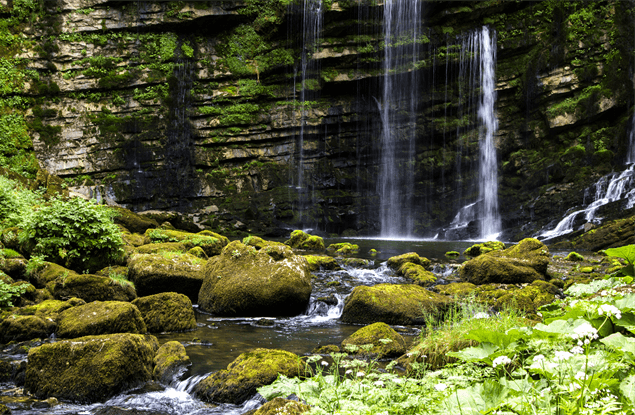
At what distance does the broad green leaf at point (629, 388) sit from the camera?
185 centimetres

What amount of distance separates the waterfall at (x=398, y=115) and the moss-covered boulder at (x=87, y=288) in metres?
22.3

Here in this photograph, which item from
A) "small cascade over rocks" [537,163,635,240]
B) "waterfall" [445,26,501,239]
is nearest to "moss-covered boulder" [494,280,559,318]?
"small cascade over rocks" [537,163,635,240]

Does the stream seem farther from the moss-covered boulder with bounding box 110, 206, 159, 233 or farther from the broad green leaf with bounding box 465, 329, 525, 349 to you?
the moss-covered boulder with bounding box 110, 206, 159, 233

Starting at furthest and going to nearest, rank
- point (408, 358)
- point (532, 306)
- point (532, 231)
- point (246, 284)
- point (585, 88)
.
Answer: point (585, 88) < point (532, 231) < point (246, 284) < point (532, 306) < point (408, 358)

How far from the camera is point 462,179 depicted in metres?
28.9

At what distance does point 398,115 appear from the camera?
97.2ft

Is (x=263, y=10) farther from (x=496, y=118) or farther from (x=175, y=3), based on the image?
(x=496, y=118)

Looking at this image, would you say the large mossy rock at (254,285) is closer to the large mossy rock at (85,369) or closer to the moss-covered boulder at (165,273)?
the moss-covered boulder at (165,273)

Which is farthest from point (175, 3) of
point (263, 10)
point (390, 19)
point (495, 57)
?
point (495, 57)

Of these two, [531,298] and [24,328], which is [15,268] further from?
[531,298]

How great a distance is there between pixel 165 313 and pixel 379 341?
3662 millimetres

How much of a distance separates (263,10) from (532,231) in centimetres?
2224

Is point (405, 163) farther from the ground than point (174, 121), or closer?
Result: closer

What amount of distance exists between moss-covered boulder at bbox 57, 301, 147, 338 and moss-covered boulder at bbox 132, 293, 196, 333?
56 cm
